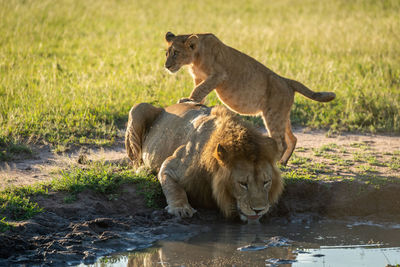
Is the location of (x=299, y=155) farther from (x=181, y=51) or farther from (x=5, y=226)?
(x=5, y=226)

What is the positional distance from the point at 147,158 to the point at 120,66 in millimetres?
5295

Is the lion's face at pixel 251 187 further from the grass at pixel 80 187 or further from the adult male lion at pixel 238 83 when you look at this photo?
the adult male lion at pixel 238 83

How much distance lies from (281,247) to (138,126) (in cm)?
220

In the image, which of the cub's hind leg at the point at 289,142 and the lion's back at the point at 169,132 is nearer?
the lion's back at the point at 169,132

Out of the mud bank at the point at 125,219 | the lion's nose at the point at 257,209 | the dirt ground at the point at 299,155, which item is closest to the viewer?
the mud bank at the point at 125,219

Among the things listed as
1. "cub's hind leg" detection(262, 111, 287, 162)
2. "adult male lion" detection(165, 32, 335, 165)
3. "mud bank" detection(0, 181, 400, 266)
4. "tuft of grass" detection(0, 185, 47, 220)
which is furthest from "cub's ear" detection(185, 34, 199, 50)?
"tuft of grass" detection(0, 185, 47, 220)

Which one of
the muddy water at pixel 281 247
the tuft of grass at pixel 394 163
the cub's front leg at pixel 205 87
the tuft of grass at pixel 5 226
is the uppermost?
the cub's front leg at pixel 205 87

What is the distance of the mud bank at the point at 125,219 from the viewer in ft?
14.8

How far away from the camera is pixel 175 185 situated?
5.48m

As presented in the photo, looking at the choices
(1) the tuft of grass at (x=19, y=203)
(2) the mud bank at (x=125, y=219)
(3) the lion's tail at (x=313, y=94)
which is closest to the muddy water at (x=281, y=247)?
(2) the mud bank at (x=125, y=219)

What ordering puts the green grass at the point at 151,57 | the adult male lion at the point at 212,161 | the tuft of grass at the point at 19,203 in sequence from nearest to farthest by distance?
1. the adult male lion at the point at 212,161
2. the tuft of grass at the point at 19,203
3. the green grass at the point at 151,57

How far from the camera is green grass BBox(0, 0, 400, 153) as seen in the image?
827cm

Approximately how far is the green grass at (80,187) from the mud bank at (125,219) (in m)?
0.07

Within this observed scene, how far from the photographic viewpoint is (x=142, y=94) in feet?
29.8
